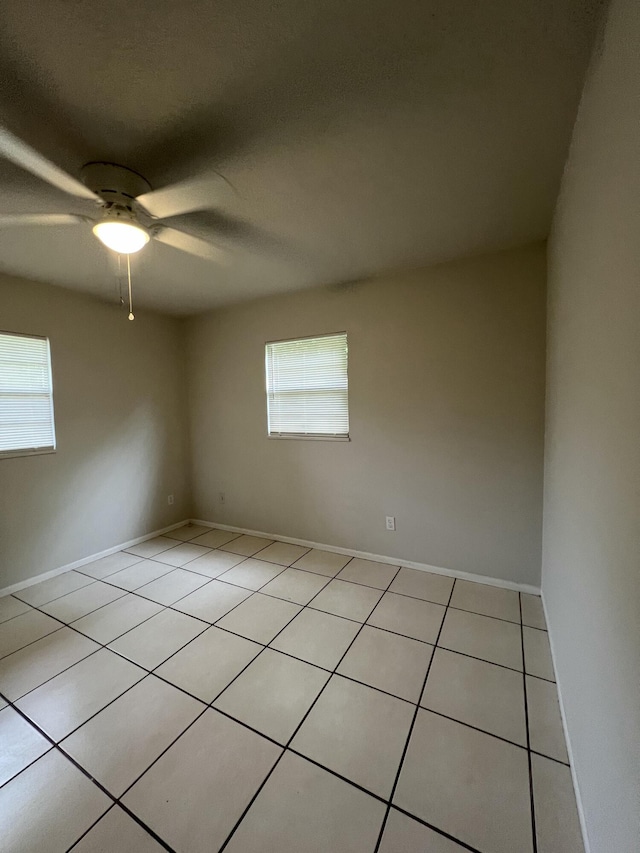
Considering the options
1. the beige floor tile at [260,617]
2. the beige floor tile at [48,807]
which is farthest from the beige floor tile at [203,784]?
the beige floor tile at [260,617]

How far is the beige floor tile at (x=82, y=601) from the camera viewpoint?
2279mm

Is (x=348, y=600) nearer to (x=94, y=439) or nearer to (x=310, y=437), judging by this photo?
(x=310, y=437)

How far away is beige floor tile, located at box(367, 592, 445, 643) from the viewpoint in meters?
2.01

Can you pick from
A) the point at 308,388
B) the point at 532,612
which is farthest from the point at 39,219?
the point at 532,612

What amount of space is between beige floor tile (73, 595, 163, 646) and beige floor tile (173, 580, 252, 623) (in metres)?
0.19

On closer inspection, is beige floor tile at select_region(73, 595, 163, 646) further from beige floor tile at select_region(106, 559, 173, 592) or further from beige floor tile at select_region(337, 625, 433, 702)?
beige floor tile at select_region(337, 625, 433, 702)

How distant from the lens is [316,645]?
75.9 inches

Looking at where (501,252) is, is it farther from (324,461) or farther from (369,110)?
(324,461)

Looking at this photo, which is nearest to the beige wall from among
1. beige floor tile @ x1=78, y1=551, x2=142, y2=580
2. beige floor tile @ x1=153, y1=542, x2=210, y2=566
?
beige floor tile @ x1=153, y1=542, x2=210, y2=566

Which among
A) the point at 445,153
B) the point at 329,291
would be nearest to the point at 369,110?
the point at 445,153

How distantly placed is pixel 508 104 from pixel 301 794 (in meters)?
2.54

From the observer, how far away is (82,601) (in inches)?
95.6

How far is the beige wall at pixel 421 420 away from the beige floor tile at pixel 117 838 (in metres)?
2.16

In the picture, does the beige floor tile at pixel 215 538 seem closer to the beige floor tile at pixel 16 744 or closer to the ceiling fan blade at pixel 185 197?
the beige floor tile at pixel 16 744
